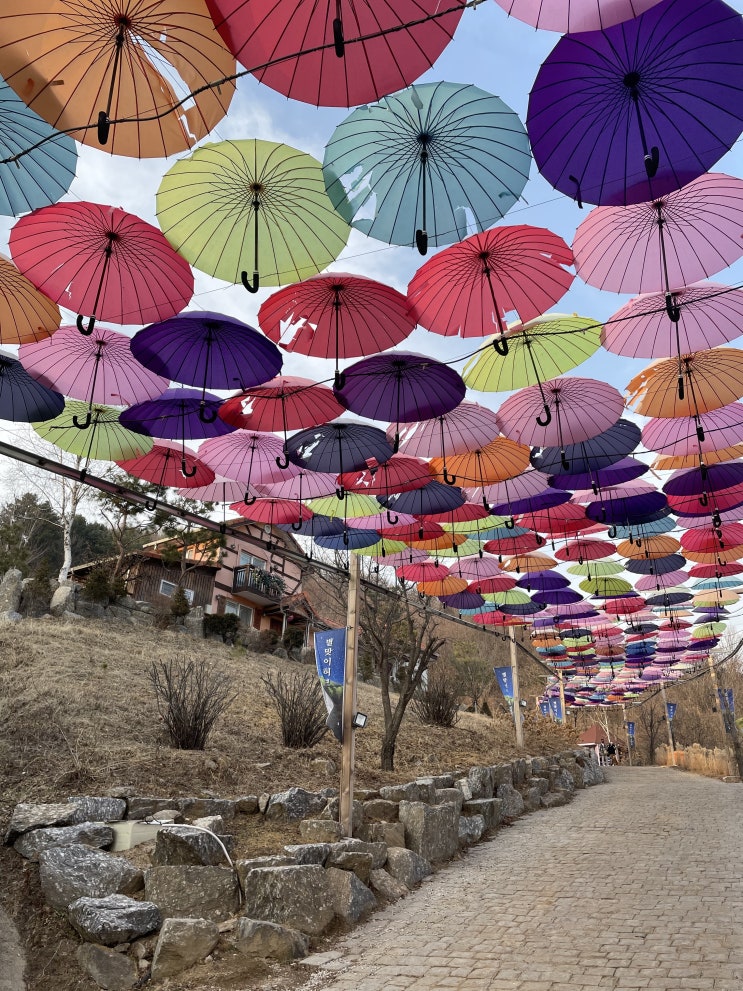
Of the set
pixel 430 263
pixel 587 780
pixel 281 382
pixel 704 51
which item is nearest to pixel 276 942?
pixel 281 382

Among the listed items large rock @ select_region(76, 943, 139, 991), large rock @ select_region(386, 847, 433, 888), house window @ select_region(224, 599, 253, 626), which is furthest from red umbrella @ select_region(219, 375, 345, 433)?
house window @ select_region(224, 599, 253, 626)

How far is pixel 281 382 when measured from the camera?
624 cm

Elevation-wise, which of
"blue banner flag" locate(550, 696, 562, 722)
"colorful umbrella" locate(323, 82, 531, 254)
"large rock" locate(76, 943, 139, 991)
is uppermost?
"colorful umbrella" locate(323, 82, 531, 254)

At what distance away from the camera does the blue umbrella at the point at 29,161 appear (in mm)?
3881

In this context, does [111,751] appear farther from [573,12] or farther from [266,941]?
[573,12]

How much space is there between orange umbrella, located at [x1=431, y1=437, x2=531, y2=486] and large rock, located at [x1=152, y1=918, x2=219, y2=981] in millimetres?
4915

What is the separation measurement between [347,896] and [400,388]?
14.2 feet

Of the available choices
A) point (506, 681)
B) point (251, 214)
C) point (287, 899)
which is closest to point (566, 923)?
point (287, 899)

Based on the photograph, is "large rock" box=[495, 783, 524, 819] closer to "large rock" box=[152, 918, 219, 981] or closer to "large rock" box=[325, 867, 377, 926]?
"large rock" box=[325, 867, 377, 926]

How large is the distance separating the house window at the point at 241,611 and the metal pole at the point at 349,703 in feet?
75.2

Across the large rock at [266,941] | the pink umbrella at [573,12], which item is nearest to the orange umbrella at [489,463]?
the large rock at [266,941]

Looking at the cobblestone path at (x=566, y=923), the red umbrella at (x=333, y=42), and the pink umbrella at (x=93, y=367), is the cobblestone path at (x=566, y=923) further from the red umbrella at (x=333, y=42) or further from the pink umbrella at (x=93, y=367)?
the red umbrella at (x=333, y=42)

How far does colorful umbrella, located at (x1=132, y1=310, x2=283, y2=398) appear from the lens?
5348 mm

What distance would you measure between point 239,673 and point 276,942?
36.9 feet
